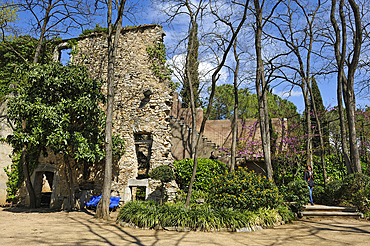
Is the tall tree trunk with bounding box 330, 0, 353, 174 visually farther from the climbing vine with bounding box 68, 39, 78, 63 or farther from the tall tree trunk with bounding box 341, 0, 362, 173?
the climbing vine with bounding box 68, 39, 78, 63

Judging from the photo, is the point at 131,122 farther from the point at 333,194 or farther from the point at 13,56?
the point at 333,194

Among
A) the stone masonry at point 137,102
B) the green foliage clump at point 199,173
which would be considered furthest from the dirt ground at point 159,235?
the green foliage clump at point 199,173

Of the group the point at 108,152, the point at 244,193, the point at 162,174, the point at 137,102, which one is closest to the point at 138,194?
the point at 162,174

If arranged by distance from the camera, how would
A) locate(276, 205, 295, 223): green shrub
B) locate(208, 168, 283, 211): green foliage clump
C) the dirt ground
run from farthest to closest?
1. locate(276, 205, 295, 223): green shrub
2. locate(208, 168, 283, 211): green foliage clump
3. the dirt ground

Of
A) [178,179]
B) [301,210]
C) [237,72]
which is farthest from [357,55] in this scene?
[178,179]

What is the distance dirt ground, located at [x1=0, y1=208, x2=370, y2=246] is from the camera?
5.36 meters

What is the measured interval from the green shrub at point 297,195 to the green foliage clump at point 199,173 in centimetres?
322

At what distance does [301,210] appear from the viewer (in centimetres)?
880

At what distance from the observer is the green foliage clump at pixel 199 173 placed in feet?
37.2

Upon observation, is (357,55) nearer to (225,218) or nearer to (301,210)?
(301,210)

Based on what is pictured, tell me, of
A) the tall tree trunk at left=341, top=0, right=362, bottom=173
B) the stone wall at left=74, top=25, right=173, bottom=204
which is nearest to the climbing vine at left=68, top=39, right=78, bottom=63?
the stone wall at left=74, top=25, right=173, bottom=204

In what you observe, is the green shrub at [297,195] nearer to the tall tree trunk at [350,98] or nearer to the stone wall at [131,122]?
the tall tree trunk at [350,98]

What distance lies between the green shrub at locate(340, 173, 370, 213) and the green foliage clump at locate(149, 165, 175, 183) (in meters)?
6.56

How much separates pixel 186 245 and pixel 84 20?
1006 centimetres
